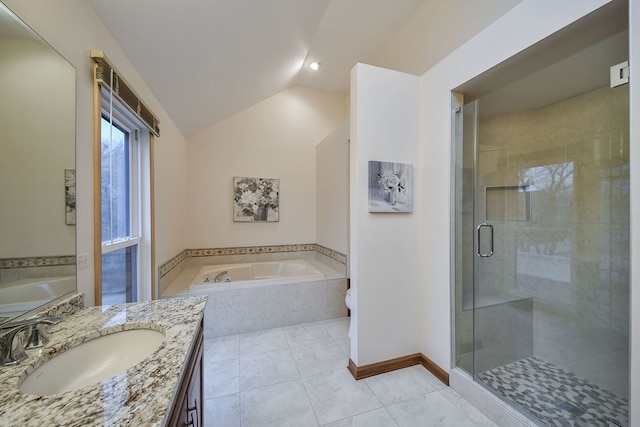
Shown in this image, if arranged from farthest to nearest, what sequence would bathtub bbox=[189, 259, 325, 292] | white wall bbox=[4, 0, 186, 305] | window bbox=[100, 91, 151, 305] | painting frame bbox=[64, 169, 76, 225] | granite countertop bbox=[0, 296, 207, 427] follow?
bathtub bbox=[189, 259, 325, 292]
window bbox=[100, 91, 151, 305]
painting frame bbox=[64, 169, 76, 225]
white wall bbox=[4, 0, 186, 305]
granite countertop bbox=[0, 296, 207, 427]

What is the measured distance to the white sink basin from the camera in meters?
0.74

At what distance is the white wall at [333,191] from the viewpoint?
3051 mm

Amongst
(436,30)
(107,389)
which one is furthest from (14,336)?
(436,30)

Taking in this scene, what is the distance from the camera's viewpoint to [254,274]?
355cm

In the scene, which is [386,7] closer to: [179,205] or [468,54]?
A: [468,54]

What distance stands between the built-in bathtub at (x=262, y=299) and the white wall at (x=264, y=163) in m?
0.73

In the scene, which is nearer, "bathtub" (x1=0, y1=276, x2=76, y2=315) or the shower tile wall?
"bathtub" (x1=0, y1=276, x2=76, y2=315)

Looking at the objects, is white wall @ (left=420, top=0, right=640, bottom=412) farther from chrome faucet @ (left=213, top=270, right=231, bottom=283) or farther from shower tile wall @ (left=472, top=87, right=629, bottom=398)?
chrome faucet @ (left=213, top=270, right=231, bottom=283)

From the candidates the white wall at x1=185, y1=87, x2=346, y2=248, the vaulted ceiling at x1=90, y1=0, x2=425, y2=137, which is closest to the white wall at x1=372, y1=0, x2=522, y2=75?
the vaulted ceiling at x1=90, y1=0, x2=425, y2=137

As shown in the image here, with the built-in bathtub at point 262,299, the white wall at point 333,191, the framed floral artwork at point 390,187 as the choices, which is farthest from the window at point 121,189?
the white wall at point 333,191

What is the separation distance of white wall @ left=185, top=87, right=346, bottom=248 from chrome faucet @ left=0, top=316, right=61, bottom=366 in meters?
2.75

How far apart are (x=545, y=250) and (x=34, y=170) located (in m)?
3.26

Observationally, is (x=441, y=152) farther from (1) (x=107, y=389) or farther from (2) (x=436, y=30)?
(1) (x=107, y=389)

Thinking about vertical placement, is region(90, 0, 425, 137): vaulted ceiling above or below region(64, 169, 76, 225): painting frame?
above
